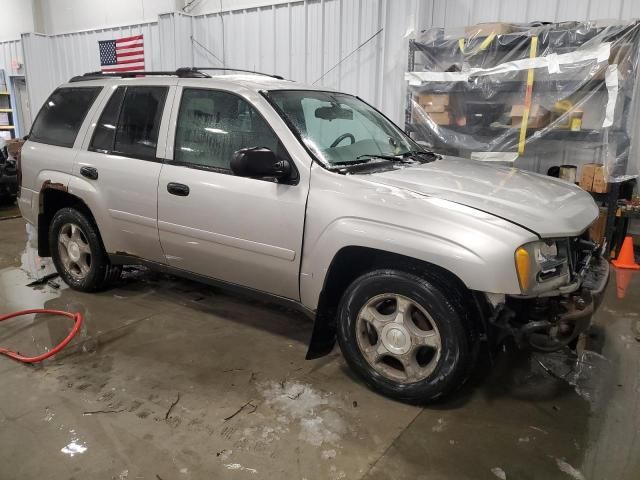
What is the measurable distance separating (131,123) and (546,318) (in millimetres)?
2993

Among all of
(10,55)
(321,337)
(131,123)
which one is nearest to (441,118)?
(131,123)

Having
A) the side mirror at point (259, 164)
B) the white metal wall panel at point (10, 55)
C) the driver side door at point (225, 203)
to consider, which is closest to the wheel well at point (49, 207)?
the driver side door at point (225, 203)

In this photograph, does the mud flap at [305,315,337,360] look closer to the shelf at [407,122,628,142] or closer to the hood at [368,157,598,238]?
the hood at [368,157,598,238]

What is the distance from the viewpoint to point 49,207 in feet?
14.1

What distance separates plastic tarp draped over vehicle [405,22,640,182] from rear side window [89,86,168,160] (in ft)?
11.4

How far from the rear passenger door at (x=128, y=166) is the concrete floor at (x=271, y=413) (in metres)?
0.66

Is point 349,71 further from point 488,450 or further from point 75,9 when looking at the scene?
point 75,9

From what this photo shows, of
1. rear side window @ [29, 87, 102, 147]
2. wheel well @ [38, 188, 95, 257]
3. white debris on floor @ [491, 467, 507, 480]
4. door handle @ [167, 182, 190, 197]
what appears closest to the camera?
white debris on floor @ [491, 467, 507, 480]

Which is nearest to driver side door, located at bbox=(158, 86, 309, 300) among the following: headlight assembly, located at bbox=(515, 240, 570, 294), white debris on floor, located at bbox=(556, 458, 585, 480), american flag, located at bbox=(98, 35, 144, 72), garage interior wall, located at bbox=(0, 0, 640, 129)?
headlight assembly, located at bbox=(515, 240, 570, 294)

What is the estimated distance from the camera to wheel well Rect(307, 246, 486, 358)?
252 cm

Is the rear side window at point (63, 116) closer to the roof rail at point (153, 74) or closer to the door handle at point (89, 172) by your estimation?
the roof rail at point (153, 74)

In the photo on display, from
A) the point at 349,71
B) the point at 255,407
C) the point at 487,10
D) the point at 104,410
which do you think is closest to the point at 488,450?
the point at 255,407

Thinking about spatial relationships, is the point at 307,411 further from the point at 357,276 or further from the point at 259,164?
the point at 259,164

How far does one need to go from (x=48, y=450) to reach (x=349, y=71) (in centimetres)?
621
